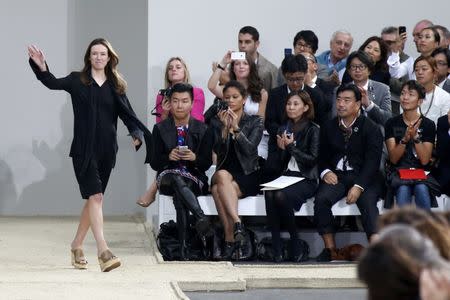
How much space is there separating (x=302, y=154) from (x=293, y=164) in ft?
0.53

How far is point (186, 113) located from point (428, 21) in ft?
8.47

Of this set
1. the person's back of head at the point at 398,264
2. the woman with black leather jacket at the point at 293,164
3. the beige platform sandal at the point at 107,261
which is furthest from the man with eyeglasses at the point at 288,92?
the person's back of head at the point at 398,264

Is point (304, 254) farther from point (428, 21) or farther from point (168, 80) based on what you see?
point (428, 21)

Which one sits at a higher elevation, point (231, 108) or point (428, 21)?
point (428, 21)

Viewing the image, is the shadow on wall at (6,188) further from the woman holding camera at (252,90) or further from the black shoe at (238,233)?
the black shoe at (238,233)

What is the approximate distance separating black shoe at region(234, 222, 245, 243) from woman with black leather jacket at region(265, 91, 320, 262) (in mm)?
217

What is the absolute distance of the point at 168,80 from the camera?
8.47 metres

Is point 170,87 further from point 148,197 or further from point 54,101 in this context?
point 54,101

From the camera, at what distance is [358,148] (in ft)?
25.7

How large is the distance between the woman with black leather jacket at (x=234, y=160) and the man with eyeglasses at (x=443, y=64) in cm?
158

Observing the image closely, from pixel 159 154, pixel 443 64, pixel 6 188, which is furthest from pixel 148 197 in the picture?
pixel 6 188

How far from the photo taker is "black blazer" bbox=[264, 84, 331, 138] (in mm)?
8031

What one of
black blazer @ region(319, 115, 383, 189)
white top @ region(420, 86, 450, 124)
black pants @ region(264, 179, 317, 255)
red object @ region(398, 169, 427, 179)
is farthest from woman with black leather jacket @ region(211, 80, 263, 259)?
white top @ region(420, 86, 450, 124)

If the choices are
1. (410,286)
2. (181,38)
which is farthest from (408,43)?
(410,286)
